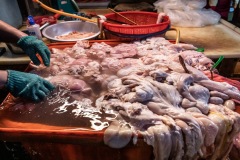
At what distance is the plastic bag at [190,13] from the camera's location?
344cm

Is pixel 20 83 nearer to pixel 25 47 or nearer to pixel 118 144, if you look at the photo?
pixel 25 47

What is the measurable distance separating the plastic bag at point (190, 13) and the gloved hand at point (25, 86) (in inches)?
106

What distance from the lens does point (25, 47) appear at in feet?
6.93

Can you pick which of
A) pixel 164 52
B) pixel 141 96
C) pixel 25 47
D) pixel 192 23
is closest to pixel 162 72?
pixel 141 96

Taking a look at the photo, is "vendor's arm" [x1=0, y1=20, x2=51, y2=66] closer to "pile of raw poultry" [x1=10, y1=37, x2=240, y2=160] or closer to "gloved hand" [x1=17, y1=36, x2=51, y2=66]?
"gloved hand" [x1=17, y1=36, x2=51, y2=66]

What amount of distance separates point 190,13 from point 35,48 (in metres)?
2.72

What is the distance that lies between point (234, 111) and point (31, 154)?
1.58 metres

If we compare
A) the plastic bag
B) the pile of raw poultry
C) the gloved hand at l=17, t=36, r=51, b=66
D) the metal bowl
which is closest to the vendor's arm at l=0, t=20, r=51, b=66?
the gloved hand at l=17, t=36, r=51, b=66

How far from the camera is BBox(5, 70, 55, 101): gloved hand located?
1.54 m

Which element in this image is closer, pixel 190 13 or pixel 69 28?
pixel 69 28

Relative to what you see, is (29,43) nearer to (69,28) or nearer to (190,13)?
(69,28)

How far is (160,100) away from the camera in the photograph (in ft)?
4.69

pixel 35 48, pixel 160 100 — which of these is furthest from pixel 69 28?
pixel 160 100

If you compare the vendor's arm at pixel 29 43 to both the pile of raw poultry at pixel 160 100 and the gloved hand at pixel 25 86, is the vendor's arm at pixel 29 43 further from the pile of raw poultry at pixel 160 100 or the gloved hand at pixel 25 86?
the gloved hand at pixel 25 86
